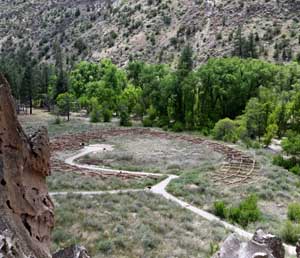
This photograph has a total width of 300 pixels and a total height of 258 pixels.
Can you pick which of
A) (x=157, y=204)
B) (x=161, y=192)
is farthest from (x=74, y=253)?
(x=161, y=192)

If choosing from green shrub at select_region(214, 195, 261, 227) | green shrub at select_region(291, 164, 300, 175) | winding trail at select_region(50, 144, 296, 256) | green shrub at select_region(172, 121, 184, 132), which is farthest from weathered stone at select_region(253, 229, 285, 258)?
green shrub at select_region(172, 121, 184, 132)

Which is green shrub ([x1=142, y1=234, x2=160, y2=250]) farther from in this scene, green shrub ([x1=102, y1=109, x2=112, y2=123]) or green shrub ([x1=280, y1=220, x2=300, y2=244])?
green shrub ([x1=102, y1=109, x2=112, y2=123])

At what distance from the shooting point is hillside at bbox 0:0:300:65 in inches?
3494

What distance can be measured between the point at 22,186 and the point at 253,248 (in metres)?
5.28

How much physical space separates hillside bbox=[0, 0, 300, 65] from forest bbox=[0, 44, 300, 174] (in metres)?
18.0

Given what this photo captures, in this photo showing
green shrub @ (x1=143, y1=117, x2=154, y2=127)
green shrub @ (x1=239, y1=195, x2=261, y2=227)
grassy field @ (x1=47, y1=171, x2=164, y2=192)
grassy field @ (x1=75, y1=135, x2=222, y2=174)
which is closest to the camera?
green shrub @ (x1=239, y1=195, x2=261, y2=227)

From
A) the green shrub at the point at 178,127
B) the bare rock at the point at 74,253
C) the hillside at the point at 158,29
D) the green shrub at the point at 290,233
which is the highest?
the hillside at the point at 158,29

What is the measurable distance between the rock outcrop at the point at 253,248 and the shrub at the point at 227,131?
140ft

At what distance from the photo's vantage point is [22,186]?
10.7m

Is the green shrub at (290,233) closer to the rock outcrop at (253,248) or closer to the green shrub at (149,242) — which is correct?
the green shrub at (149,242)

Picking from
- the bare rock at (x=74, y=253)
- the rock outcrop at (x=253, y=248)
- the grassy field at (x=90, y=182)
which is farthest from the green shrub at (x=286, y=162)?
the bare rock at (x=74, y=253)

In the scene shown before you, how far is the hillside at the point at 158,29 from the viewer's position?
88.8 meters

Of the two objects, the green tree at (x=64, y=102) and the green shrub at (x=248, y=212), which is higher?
the green tree at (x=64, y=102)

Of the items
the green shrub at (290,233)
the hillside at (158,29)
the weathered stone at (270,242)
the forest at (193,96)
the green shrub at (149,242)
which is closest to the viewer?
the weathered stone at (270,242)
